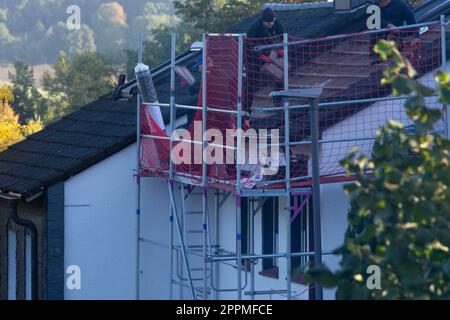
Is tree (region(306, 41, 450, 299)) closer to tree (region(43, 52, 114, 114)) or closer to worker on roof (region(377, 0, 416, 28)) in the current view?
worker on roof (region(377, 0, 416, 28))

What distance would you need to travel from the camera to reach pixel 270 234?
14.5 meters

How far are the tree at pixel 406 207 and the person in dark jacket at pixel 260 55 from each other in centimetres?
541

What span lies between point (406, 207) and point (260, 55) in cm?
645

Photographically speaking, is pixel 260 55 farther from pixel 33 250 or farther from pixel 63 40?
pixel 63 40

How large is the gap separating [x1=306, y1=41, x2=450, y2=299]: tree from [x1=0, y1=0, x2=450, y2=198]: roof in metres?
7.84

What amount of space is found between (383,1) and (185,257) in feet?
11.5

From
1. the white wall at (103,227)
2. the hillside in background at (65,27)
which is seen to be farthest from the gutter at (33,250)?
the hillside in background at (65,27)

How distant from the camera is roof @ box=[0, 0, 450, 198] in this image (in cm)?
1474

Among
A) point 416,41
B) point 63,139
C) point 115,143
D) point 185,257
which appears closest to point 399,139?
point 416,41

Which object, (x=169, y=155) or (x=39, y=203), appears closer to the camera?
(x=169, y=155)

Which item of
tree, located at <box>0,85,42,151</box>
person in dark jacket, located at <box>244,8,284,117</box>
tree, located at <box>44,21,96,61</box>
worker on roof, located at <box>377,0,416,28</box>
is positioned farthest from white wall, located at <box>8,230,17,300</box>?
tree, located at <box>44,21,96,61</box>

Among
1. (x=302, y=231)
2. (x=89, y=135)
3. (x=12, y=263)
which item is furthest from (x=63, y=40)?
(x=302, y=231)

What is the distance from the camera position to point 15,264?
16547 millimetres
